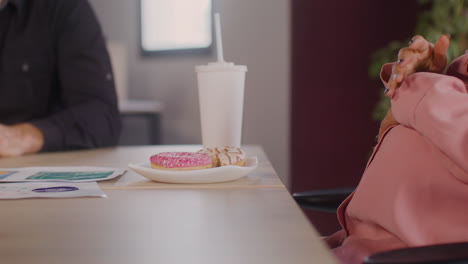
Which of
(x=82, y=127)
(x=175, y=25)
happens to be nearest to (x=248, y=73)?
(x=175, y=25)

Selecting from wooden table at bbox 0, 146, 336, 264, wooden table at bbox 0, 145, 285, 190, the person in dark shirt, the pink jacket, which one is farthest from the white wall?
wooden table at bbox 0, 146, 336, 264

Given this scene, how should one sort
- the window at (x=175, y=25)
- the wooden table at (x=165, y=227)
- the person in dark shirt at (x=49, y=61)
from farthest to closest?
the window at (x=175, y=25), the person in dark shirt at (x=49, y=61), the wooden table at (x=165, y=227)

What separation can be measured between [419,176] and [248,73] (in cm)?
309

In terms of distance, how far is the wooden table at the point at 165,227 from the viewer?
0.46 m

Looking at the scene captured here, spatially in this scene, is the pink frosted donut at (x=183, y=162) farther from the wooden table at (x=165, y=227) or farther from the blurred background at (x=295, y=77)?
the blurred background at (x=295, y=77)

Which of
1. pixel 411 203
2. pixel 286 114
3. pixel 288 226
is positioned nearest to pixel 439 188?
pixel 411 203

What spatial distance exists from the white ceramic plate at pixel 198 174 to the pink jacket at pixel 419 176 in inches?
8.9

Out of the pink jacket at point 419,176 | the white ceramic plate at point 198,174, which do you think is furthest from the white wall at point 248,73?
the white ceramic plate at point 198,174

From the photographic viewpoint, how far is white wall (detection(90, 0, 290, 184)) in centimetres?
387

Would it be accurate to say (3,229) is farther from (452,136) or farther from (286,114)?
(286,114)

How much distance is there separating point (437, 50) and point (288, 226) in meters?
0.48

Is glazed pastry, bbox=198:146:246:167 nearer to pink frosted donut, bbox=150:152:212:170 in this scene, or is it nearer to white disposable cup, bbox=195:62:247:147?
pink frosted donut, bbox=150:152:212:170

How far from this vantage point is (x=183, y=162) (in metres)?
0.82

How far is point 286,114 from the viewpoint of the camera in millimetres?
3867
